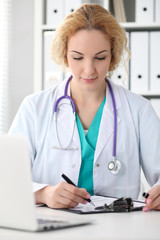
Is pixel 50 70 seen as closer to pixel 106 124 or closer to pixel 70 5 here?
pixel 70 5

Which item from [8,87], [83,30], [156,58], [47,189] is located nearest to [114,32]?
[83,30]

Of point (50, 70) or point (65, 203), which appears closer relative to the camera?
point (65, 203)

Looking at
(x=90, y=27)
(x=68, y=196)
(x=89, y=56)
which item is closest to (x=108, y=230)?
(x=68, y=196)

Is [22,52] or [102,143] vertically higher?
[22,52]

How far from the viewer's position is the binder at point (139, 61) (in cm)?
271

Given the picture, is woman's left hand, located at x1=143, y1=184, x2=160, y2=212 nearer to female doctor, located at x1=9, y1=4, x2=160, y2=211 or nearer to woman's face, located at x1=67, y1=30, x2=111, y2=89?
female doctor, located at x1=9, y1=4, x2=160, y2=211

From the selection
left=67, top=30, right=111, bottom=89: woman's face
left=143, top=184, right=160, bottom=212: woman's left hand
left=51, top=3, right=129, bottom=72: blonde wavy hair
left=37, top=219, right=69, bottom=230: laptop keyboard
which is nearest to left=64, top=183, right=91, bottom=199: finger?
left=143, top=184, right=160, bottom=212: woman's left hand

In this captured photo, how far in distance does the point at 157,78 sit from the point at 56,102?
1.07 metres

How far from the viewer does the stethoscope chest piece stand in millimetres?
1755

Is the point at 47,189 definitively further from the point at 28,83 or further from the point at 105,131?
the point at 28,83

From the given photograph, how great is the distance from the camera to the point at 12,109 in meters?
3.00

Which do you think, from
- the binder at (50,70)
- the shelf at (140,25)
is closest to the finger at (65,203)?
the binder at (50,70)

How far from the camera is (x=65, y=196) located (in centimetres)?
137

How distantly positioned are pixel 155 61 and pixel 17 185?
6.38ft
